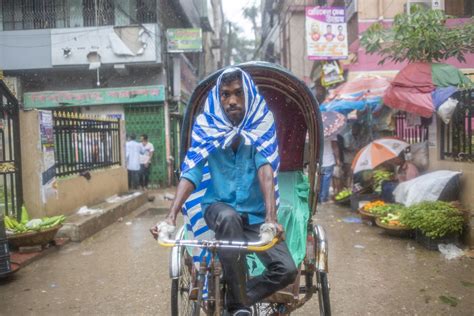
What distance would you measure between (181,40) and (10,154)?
9.32m

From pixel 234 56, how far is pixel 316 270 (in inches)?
1673

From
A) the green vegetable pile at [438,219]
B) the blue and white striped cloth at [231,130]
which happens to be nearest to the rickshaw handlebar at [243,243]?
the blue and white striped cloth at [231,130]

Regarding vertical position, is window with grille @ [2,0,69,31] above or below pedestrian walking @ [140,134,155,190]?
above

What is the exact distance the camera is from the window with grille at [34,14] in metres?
13.2

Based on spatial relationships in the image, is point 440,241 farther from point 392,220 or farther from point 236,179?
point 236,179

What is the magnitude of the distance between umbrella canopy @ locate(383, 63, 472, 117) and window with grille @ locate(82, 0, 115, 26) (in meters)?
9.89

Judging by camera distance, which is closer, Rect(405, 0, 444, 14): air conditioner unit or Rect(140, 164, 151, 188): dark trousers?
Rect(405, 0, 444, 14): air conditioner unit

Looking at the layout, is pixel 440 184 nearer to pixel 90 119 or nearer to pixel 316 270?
pixel 316 270

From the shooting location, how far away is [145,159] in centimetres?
1423

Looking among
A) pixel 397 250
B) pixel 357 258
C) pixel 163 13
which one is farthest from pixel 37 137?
pixel 163 13

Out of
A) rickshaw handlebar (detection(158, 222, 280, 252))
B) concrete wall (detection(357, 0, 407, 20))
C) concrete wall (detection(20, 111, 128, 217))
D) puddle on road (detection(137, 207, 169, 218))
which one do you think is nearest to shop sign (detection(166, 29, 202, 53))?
concrete wall (detection(357, 0, 407, 20))

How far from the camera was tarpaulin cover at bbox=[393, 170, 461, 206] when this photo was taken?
6559 mm

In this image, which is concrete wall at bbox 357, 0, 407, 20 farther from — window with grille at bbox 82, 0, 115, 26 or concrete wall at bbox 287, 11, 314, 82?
concrete wall at bbox 287, 11, 314, 82

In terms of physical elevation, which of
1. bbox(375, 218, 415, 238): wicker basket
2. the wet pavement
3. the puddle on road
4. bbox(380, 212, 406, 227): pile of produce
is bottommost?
the puddle on road
